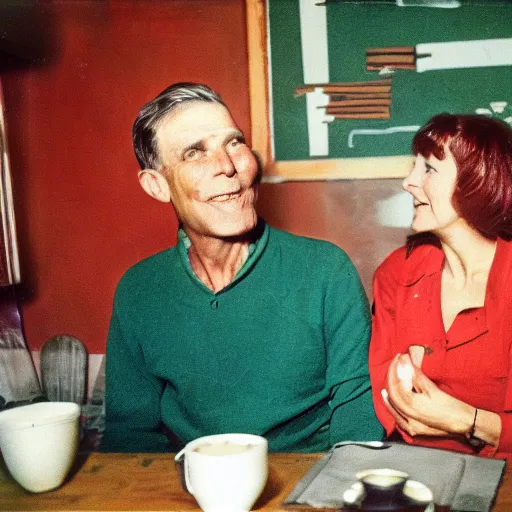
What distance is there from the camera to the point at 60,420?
972mm

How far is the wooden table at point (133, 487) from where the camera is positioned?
929 millimetres

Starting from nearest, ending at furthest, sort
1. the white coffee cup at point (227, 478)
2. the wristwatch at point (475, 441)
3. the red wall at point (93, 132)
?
1. the white coffee cup at point (227, 478)
2. the wristwatch at point (475, 441)
3. the red wall at point (93, 132)

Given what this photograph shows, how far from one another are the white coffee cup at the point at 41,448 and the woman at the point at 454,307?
1.88 ft

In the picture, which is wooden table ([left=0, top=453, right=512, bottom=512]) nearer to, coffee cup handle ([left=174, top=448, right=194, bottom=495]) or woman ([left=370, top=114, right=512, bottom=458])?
→ coffee cup handle ([left=174, top=448, right=194, bottom=495])

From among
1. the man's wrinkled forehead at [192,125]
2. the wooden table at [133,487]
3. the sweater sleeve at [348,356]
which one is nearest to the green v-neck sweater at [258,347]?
the sweater sleeve at [348,356]

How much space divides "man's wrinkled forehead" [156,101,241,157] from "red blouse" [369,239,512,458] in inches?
16.7

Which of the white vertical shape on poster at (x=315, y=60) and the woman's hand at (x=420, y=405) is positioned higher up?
the white vertical shape on poster at (x=315, y=60)

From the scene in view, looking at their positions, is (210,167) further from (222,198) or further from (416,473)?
(416,473)

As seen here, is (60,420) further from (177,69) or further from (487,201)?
(487,201)

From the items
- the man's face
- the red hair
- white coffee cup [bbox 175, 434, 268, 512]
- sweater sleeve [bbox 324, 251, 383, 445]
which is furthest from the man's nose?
white coffee cup [bbox 175, 434, 268, 512]

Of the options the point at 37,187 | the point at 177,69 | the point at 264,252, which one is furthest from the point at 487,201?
the point at 37,187

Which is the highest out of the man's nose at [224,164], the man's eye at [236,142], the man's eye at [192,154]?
the man's eye at [236,142]

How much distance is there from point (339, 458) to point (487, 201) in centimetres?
54

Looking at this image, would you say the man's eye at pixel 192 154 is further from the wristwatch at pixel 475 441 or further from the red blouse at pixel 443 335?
the wristwatch at pixel 475 441
